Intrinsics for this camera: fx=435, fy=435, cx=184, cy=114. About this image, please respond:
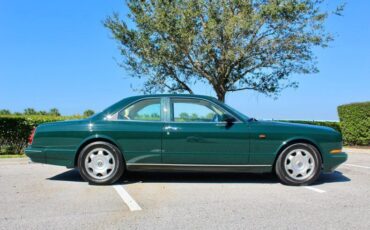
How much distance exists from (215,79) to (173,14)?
143 inches

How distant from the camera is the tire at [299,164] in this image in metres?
7.02

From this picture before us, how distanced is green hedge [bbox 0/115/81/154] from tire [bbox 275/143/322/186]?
8723mm

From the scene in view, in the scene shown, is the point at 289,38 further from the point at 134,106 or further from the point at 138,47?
the point at 134,106

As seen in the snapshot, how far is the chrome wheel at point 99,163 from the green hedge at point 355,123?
1265cm

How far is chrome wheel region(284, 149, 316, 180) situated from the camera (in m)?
7.04

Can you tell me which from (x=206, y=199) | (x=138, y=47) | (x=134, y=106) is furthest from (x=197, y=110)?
(x=138, y=47)

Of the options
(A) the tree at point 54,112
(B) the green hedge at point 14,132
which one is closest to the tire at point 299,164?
(B) the green hedge at point 14,132

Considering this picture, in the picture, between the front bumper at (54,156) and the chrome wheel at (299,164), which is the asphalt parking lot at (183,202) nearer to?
the chrome wheel at (299,164)

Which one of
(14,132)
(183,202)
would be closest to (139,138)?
(183,202)

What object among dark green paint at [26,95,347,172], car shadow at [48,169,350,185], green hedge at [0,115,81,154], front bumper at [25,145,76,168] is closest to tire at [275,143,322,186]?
dark green paint at [26,95,347,172]

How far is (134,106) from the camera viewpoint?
7180mm

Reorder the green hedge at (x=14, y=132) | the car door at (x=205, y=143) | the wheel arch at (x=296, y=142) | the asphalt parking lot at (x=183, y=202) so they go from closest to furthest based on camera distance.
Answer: the asphalt parking lot at (x=183, y=202), the car door at (x=205, y=143), the wheel arch at (x=296, y=142), the green hedge at (x=14, y=132)

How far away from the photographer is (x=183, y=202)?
5691 millimetres

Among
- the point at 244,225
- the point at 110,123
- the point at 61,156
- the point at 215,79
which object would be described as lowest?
the point at 244,225
